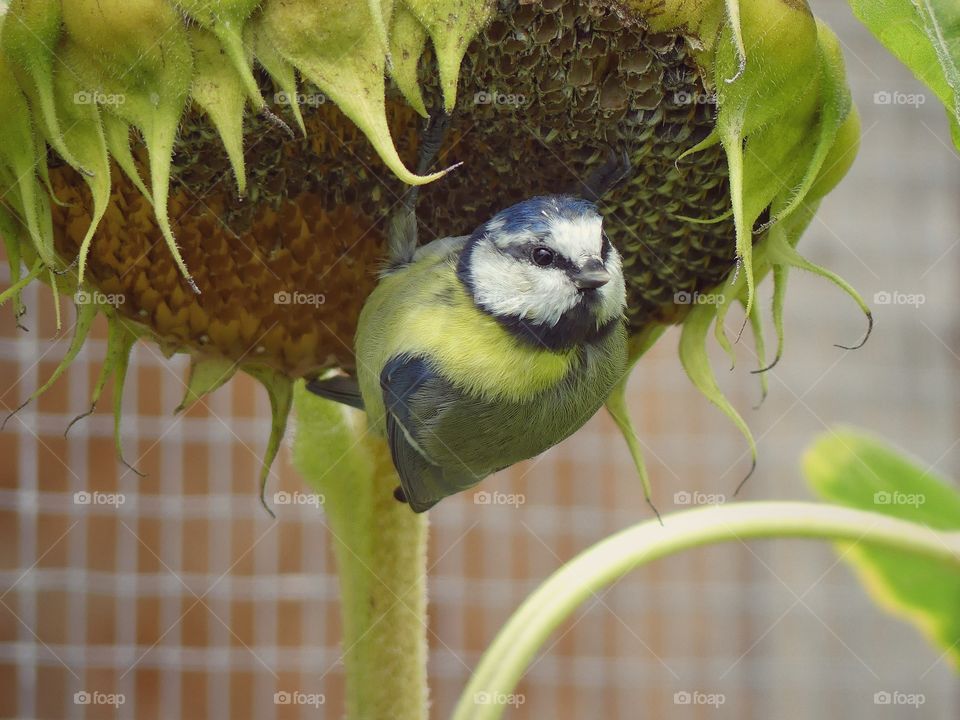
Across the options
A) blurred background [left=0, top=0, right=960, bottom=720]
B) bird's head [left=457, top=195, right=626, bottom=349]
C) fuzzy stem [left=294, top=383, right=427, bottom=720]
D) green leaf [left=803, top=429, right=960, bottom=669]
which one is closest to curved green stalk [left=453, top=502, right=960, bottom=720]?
fuzzy stem [left=294, top=383, right=427, bottom=720]

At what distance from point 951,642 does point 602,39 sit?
1.92 ft

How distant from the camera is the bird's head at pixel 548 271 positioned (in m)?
0.75

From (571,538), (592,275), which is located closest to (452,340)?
(592,275)

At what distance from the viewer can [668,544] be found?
27.1 inches

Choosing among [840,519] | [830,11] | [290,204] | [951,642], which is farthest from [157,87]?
[830,11]

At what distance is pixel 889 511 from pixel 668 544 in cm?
31

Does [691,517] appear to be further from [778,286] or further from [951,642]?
[951,642]

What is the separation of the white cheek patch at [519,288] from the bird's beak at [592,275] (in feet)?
0.14

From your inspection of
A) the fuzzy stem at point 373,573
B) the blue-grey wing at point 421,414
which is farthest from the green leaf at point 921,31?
the blue-grey wing at point 421,414

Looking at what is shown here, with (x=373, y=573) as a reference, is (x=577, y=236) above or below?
above

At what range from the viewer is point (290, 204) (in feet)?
2.33

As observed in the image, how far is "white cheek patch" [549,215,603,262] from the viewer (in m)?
0.73

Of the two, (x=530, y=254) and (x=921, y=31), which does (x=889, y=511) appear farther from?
(x=921, y=31)

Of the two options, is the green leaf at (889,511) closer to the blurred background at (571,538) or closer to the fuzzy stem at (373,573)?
the fuzzy stem at (373,573)
